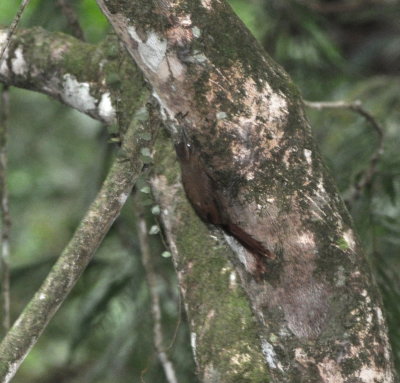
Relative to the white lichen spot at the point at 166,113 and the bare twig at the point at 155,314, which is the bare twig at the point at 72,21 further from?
the white lichen spot at the point at 166,113

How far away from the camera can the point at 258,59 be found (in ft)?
5.11

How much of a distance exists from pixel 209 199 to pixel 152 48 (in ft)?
1.06

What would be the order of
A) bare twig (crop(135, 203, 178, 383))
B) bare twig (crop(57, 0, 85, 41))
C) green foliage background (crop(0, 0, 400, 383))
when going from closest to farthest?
bare twig (crop(135, 203, 178, 383)), bare twig (crop(57, 0, 85, 41)), green foliage background (crop(0, 0, 400, 383))

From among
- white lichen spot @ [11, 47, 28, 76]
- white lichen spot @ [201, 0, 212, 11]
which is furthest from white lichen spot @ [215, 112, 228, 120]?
white lichen spot @ [11, 47, 28, 76]

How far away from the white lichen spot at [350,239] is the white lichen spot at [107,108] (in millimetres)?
632

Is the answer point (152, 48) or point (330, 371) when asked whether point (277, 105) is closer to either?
point (152, 48)

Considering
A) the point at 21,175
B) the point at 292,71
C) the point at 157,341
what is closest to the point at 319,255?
the point at 157,341

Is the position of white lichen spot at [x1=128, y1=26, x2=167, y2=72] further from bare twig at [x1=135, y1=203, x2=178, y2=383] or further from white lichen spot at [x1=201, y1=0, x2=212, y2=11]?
bare twig at [x1=135, y1=203, x2=178, y2=383]

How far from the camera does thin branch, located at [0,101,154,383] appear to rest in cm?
139

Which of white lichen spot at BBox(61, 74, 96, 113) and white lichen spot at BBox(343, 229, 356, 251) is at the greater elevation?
white lichen spot at BBox(343, 229, 356, 251)

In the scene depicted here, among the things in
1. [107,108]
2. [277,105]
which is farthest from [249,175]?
[107,108]

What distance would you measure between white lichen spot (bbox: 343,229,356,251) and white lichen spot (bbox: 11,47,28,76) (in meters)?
0.93

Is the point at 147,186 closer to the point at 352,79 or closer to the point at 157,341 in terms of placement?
the point at 157,341

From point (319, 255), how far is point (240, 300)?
229 millimetres
